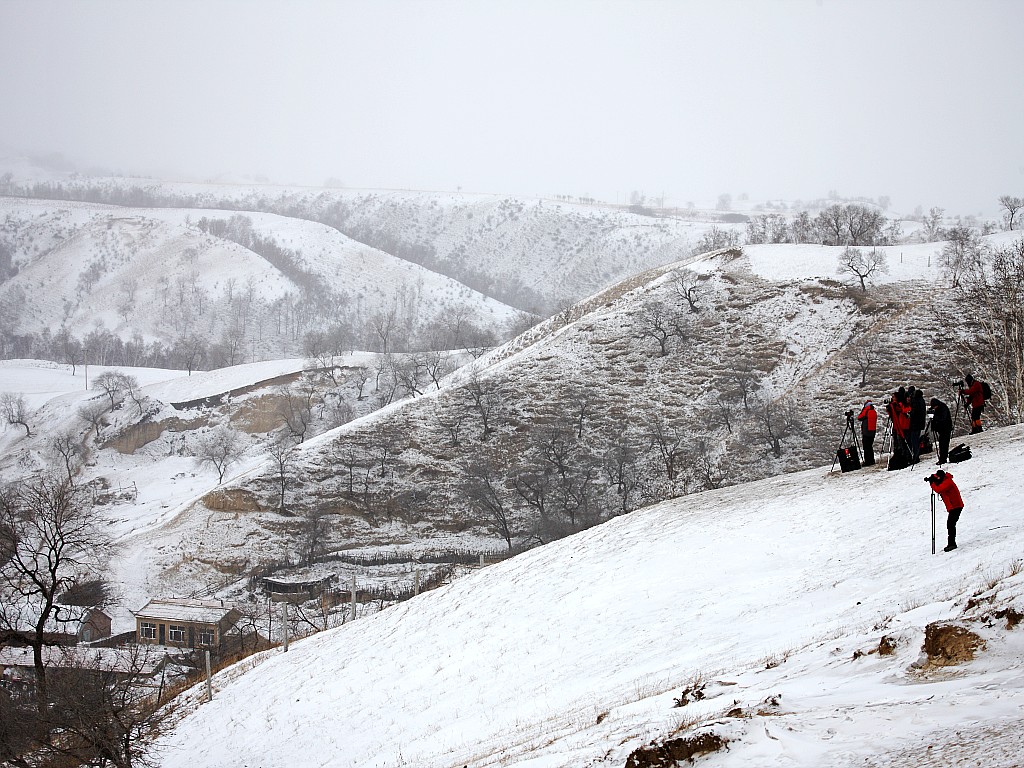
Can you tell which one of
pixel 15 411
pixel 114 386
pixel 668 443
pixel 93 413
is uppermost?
pixel 114 386

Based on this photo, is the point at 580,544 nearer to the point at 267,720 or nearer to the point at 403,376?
the point at 267,720

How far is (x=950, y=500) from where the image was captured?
1203 centimetres

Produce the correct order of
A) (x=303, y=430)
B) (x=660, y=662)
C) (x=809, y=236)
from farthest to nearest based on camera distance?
(x=809, y=236), (x=303, y=430), (x=660, y=662)

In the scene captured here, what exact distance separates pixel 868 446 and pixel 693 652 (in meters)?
10.0

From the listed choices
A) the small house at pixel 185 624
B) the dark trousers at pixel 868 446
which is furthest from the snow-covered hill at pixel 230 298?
the dark trousers at pixel 868 446

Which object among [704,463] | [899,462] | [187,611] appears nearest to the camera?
[899,462]

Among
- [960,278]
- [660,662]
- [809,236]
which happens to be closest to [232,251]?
[809,236]

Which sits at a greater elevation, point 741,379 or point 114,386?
point 114,386

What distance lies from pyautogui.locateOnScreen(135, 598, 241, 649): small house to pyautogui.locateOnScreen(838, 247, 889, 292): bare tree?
183 ft

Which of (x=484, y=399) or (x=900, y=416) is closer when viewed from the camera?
(x=900, y=416)

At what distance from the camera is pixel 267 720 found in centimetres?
1708

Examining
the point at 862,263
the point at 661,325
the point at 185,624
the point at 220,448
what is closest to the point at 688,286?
the point at 661,325

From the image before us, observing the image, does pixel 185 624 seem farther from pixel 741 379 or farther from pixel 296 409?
pixel 296 409

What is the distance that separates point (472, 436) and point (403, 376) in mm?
23808
